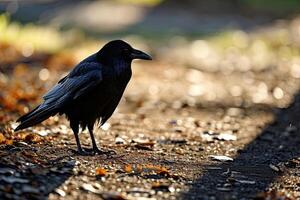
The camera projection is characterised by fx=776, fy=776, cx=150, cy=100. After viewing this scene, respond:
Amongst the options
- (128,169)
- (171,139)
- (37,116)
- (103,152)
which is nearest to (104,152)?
(103,152)

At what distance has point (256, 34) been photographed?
21.4 meters

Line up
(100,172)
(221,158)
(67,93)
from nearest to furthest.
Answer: (100,172) → (67,93) → (221,158)

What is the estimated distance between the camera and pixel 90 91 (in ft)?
23.1

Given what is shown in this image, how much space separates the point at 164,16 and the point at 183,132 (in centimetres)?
1717

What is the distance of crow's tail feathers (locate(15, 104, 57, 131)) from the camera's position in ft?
22.7

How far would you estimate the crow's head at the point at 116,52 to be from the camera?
720 cm

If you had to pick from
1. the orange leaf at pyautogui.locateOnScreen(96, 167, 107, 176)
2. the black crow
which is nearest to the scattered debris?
the black crow

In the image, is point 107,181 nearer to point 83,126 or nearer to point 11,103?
point 83,126

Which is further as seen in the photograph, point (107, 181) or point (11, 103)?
point (11, 103)

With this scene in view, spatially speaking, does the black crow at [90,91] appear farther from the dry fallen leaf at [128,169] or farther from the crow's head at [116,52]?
the dry fallen leaf at [128,169]

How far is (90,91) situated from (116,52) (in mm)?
474

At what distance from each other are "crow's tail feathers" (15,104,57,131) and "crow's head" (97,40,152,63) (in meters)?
0.68

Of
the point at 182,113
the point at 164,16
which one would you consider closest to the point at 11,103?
the point at 182,113

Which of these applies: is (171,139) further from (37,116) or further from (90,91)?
(37,116)
